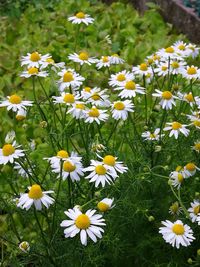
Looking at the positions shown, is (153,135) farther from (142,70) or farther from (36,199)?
(36,199)

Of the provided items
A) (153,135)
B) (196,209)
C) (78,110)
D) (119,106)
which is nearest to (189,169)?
(196,209)

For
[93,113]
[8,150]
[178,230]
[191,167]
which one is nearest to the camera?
[178,230]

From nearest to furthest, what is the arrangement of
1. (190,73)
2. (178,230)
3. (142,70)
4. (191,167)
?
(178,230), (191,167), (190,73), (142,70)

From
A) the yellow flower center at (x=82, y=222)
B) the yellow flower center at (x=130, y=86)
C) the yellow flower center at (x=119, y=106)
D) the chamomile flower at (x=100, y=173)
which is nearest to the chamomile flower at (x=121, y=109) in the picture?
the yellow flower center at (x=119, y=106)

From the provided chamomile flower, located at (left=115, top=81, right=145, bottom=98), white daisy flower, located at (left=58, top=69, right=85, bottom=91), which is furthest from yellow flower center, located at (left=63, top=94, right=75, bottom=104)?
chamomile flower, located at (left=115, top=81, right=145, bottom=98)

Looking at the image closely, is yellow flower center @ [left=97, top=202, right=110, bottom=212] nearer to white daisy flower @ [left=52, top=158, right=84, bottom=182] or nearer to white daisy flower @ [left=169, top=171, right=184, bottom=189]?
white daisy flower @ [left=52, top=158, right=84, bottom=182]

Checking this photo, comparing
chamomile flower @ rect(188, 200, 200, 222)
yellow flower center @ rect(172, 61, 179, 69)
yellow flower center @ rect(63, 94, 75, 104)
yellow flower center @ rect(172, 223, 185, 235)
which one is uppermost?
yellow flower center @ rect(172, 61, 179, 69)

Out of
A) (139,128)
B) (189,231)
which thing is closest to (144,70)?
(139,128)

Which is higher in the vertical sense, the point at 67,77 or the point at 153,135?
the point at 67,77
